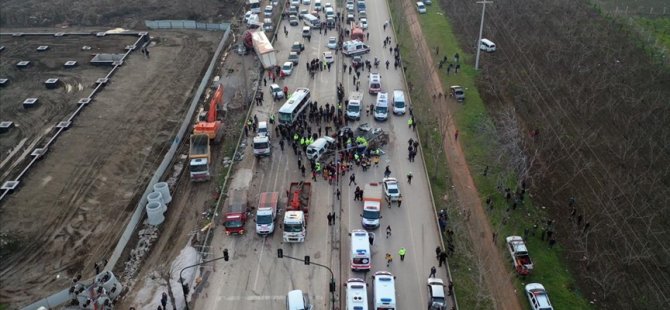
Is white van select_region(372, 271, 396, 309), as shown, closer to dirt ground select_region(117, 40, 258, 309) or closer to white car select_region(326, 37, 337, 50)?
dirt ground select_region(117, 40, 258, 309)

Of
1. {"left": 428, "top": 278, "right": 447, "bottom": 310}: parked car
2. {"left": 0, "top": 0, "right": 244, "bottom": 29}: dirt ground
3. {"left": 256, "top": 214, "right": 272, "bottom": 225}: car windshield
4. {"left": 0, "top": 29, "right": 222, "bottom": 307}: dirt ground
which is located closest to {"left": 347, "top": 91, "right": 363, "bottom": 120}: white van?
{"left": 0, "top": 29, "right": 222, "bottom": 307}: dirt ground

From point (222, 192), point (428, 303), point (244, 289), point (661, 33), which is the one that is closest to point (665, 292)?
point (428, 303)

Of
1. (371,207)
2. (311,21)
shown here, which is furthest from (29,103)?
(371,207)

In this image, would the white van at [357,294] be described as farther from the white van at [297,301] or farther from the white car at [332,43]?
the white car at [332,43]

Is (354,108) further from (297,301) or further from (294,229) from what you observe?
(297,301)

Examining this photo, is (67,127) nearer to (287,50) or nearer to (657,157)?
(287,50)

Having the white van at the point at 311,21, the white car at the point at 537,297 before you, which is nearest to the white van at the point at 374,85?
the white van at the point at 311,21
